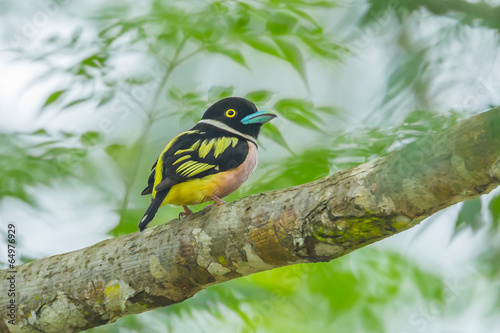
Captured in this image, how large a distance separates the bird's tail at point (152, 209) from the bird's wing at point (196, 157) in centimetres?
6

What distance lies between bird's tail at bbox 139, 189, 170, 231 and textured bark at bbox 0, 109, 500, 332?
84 millimetres

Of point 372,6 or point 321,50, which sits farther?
point 321,50

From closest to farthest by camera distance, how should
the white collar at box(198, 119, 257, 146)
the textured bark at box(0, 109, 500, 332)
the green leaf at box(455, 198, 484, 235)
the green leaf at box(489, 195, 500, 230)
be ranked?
the textured bark at box(0, 109, 500, 332) → the green leaf at box(489, 195, 500, 230) → the green leaf at box(455, 198, 484, 235) → the white collar at box(198, 119, 257, 146)

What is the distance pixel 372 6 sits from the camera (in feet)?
3.27

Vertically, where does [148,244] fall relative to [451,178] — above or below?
above

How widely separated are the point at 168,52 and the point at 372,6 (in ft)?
10.6

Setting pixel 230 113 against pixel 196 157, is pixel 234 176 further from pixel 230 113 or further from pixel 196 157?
pixel 230 113

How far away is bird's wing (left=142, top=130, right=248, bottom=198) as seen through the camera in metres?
3.29

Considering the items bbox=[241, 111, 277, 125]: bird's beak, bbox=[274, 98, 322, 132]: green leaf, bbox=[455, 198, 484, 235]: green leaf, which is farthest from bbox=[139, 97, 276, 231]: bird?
bbox=[455, 198, 484, 235]: green leaf

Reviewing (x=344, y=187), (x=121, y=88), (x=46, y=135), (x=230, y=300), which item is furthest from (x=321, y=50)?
(x=46, y=135)

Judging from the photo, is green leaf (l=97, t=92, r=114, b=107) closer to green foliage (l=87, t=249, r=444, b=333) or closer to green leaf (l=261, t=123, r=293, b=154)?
green leaf (l=261, t=123, r=293, b=154)

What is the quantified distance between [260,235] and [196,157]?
988 mm

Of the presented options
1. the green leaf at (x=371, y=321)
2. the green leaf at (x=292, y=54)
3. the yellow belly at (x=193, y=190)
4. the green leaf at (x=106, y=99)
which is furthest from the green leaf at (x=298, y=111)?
the green leaf at (x=371, y=321)

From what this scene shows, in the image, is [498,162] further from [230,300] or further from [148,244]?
[230,300]
